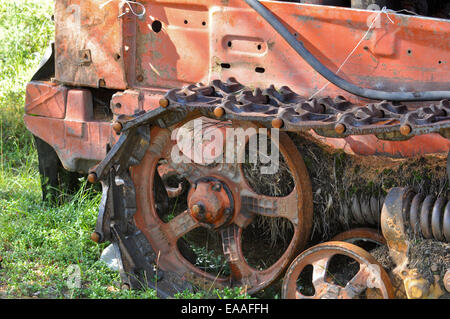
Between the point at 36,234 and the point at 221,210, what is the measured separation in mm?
1731

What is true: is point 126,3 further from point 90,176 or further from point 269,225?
point 269,225

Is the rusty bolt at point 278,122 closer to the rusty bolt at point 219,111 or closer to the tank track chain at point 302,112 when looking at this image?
the tank track chain at point 302,112

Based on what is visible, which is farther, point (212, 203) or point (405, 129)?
point (212, 203)

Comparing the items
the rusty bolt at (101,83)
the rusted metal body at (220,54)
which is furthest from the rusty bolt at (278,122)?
the rusty bolt at (101,83)

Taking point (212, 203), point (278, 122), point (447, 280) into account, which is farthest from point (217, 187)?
point (447, 280)

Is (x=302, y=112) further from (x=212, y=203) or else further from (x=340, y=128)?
(x=212, y=203)

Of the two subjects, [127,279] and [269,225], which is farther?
[269,225]

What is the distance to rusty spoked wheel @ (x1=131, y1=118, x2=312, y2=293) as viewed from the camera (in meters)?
4.53

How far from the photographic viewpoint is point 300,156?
4.59 meters

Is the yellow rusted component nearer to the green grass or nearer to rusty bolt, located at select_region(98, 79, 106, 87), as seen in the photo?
the green grass

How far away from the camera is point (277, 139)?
4477mm

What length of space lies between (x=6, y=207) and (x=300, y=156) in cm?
271

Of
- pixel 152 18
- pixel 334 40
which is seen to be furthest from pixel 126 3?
pixel 334 40

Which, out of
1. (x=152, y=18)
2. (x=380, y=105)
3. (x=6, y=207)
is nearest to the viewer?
(x=380, y=105)
